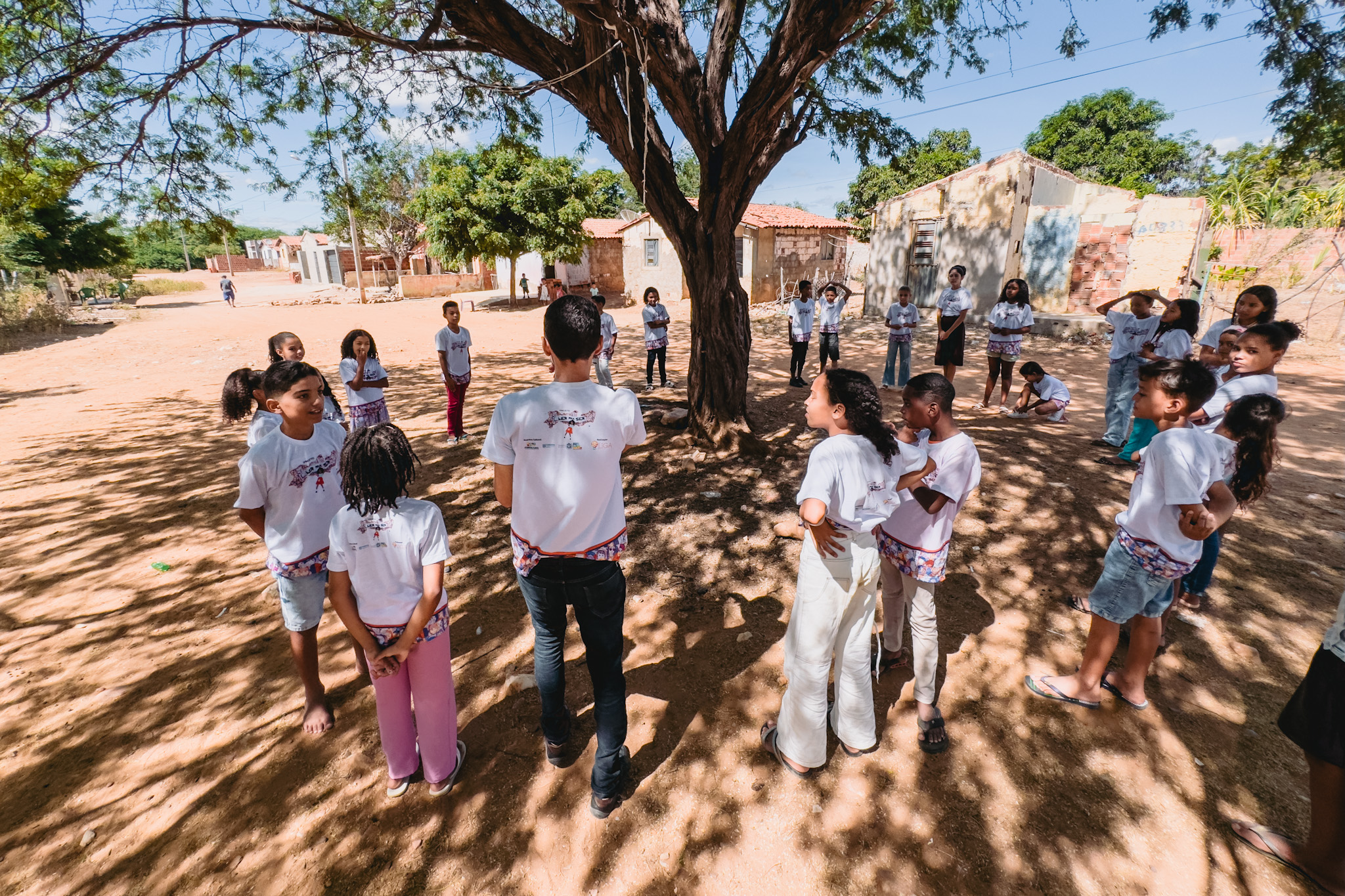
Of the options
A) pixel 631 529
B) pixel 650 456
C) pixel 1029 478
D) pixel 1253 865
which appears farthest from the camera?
pixel 650 456

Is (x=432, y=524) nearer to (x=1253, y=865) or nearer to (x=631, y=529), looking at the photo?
(x=631, y=529)

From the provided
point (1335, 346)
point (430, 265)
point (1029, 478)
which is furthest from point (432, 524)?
point (430, 265)

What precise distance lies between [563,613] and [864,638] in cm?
121

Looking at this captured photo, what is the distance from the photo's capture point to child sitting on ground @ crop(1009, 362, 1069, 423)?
6.98 metres

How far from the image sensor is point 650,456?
596 centimetres

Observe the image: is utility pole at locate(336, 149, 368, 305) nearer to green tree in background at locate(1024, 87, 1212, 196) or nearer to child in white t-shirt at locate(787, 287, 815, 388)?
child in white t-shirt at locate(787, 287, 815, 388)

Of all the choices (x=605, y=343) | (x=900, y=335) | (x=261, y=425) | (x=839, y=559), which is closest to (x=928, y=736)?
(x=839, y=559)

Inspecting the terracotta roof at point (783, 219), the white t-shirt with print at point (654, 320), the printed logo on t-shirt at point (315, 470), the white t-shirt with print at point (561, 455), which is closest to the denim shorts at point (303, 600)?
the printed logo on t-shirt at point (315, 470)

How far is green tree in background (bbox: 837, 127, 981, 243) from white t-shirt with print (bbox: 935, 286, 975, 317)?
21400mm

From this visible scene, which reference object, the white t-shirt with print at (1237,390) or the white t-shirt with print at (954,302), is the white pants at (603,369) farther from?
the white t-shirt with print at (1237,390)

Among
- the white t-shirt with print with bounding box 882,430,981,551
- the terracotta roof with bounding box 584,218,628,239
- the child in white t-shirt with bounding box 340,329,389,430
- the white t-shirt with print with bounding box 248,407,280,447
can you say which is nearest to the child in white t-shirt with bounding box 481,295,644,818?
the white t-shirt with print with bounding box 882,430,981,551

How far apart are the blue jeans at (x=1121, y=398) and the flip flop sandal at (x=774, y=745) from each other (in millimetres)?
5330

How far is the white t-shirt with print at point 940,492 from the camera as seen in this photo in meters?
2.39

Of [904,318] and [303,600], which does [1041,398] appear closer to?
[904,318]
